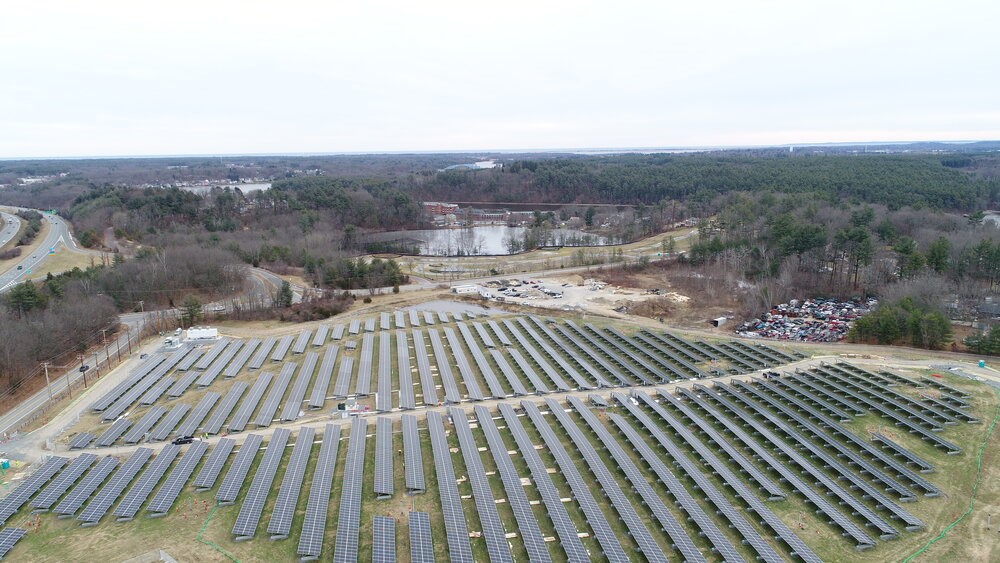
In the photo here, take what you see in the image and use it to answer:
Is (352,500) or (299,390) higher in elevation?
(299,390)

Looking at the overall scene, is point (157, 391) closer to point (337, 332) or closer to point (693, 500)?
point (337, 332)

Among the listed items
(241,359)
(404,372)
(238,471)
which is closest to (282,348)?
(241,359)

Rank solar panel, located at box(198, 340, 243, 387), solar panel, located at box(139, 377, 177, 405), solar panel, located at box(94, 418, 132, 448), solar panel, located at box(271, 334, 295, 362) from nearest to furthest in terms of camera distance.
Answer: solar panel, located at box(94, 418, 132, 448), solar panel, located at box(139, 377, 177, 405), solar panel, located at box(198, 340, 243, 387), solar panel, located at box(271, 334, 295, 362)

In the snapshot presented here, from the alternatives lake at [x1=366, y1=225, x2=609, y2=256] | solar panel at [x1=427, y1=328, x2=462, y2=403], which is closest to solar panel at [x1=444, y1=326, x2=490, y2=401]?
solar panel at [x1=427, y1=328, x2=462, y2=403]

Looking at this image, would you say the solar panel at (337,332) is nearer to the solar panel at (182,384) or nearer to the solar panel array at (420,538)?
the solar panel at (182,384)

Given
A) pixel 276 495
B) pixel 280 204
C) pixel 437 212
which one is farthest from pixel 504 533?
pixel 437 212

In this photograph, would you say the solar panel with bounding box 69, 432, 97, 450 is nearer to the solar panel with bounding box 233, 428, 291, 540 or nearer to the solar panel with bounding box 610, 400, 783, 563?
the solar panel with bounding box 233, 428, 291, 540
